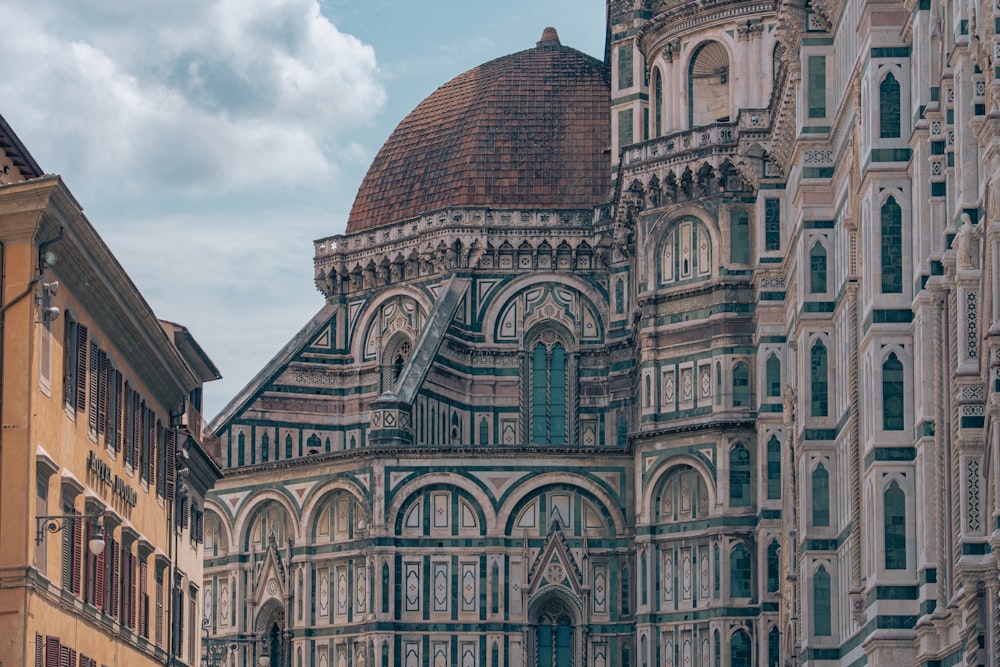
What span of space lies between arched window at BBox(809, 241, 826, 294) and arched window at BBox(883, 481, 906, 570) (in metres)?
11.5

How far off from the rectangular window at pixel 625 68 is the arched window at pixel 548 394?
8792mm

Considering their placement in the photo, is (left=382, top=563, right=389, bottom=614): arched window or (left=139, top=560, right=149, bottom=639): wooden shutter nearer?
(left=139, top=560, right=149, bottom=639): wooden shutter

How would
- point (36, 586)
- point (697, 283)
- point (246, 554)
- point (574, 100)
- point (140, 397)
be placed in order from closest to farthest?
point (36, 586), point (140, 397), point (697, 283), point (246, 554), point (574, 100)

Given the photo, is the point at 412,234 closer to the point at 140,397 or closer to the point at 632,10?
the point at 632,10

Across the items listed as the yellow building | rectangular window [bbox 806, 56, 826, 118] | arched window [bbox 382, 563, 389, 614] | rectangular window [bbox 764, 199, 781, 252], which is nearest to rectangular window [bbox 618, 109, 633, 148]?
rectangular window [bbox 764, 199, 781, 252]

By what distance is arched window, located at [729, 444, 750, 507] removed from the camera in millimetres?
76625

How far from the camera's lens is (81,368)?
149ft

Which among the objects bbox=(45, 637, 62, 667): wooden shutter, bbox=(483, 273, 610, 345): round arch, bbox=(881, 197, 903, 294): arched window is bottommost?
bbox=(45, 637, 62, 667): wooden shutter

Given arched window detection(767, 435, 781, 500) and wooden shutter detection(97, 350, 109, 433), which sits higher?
arched window detection(767, 435, 781, 500)

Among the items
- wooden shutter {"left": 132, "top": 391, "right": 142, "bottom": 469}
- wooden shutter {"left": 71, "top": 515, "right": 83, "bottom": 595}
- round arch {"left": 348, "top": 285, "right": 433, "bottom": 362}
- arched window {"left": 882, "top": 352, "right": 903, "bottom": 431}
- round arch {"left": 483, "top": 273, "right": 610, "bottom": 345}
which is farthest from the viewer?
round arch {"left": 348, "top": 285, "right": 433, "bottom": 362}

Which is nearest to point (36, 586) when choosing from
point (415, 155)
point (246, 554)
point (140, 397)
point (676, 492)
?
point (140, 397)

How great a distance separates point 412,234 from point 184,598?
3097cm

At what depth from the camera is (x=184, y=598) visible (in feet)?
200

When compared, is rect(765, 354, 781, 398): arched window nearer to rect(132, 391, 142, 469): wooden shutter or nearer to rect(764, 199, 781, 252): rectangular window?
rect(764, 199, 781, 252): rectangular window
